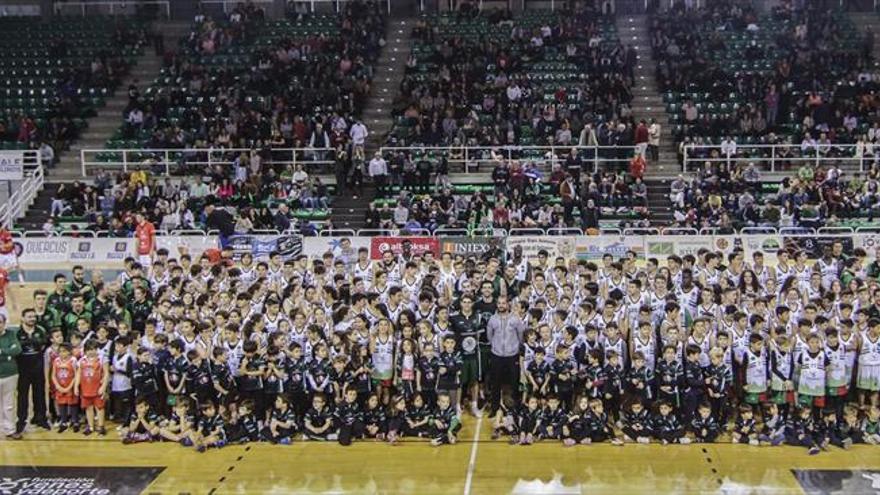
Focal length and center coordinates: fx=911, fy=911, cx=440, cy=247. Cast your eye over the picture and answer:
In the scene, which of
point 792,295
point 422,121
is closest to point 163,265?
point 792,295

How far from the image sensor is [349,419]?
12.8 metres

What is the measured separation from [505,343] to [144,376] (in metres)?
5.09

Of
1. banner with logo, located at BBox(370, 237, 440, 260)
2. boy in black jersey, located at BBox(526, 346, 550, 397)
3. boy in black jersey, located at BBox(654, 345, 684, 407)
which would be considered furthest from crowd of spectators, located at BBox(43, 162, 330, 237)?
boy in black jersey, located at BBox(654, 345, 684, 407)

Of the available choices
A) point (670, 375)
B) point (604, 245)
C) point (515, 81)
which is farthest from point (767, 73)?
point (670, 375)

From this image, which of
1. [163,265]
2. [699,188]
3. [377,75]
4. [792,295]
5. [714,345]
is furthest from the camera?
[377,75]

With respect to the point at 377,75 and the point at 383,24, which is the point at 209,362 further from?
the point at 383,24

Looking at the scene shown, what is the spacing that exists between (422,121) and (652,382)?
18.0 meters

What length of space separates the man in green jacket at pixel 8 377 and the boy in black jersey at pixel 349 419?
14.8 feet

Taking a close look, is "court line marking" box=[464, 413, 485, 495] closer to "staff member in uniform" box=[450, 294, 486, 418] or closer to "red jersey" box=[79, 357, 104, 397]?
"staff member in uniform" box=[450, 294, 486, 418]

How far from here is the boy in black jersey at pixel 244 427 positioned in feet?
41.9

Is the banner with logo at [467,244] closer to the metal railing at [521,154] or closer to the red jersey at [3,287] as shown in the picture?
the metal railing at [521,154]

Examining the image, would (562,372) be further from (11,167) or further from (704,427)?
(11,167)

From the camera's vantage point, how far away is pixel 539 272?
14539mm

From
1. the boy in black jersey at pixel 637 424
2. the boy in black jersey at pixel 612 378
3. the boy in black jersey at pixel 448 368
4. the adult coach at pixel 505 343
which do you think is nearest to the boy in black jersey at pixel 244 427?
the boy in black jersey at pixel 448 368
